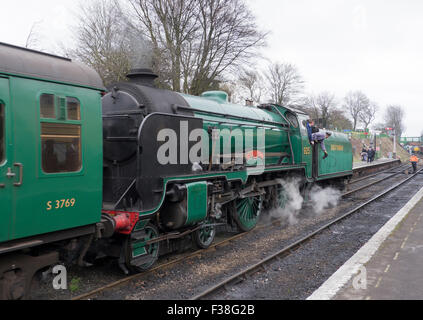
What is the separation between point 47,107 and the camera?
3947mm

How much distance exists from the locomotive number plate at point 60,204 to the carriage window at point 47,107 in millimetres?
950

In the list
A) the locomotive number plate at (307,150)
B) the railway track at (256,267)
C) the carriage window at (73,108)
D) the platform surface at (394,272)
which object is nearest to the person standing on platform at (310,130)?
the locomotive number plate at (307,150)

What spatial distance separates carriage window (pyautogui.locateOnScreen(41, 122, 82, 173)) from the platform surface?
3582mm

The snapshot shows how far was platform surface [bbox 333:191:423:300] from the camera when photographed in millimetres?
4449

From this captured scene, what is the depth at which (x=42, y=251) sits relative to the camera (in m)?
4.21

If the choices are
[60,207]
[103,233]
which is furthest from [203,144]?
[60,207]

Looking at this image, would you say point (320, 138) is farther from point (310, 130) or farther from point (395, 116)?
point (395, 116)

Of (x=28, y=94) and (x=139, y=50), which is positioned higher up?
(x=139, y=50)

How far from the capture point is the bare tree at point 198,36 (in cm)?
1844

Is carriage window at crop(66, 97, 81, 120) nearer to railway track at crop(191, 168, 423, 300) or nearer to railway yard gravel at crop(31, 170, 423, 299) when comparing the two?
railway yard gravel at crop(31, 170, 423, 299)

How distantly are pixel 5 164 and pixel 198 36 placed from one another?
17244 millimetres

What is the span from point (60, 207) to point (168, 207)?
2137mm

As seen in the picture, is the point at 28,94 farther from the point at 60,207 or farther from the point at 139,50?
the point at 139,50

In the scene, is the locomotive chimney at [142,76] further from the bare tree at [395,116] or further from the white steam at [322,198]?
the bare tree at [395,116]
